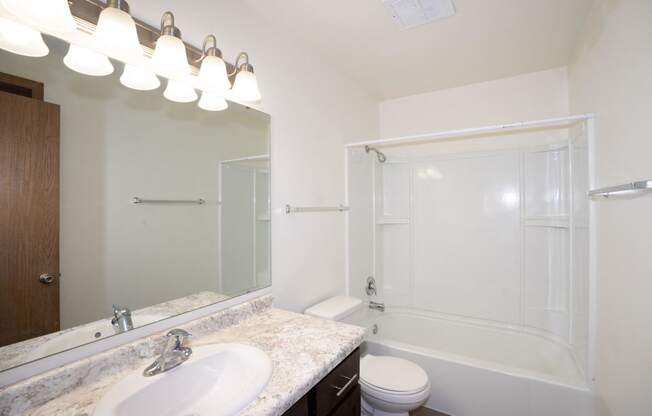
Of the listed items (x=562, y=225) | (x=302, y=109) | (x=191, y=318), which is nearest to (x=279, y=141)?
(x=302, y=109)

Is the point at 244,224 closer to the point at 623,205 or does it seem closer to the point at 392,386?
the point at 392,386

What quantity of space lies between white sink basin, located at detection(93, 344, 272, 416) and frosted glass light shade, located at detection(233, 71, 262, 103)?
3.43ft

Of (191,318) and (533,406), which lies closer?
(191,318)

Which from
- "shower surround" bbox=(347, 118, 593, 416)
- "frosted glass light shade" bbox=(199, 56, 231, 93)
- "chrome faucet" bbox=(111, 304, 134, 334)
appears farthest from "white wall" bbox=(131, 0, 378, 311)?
"chrome faucet" bbox=(111, 304, 134, 334)

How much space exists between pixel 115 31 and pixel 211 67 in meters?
0.34

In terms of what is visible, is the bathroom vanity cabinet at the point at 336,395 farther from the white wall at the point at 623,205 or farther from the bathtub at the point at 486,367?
the white wall at the point at 623,205

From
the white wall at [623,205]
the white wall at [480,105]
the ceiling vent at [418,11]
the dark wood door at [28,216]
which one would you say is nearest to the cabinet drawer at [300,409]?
the dark wood door at [28,216]

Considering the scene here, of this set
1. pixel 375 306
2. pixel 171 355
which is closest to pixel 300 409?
pixel 171 355

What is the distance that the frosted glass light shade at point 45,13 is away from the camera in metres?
0.72

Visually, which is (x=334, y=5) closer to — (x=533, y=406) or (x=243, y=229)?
(x=243, y=229)

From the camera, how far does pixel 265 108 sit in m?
1.56

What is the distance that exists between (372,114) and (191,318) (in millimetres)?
2405

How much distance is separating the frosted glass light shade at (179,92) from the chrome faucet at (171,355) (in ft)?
2.90

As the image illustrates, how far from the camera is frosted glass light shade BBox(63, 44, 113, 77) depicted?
0.88m
